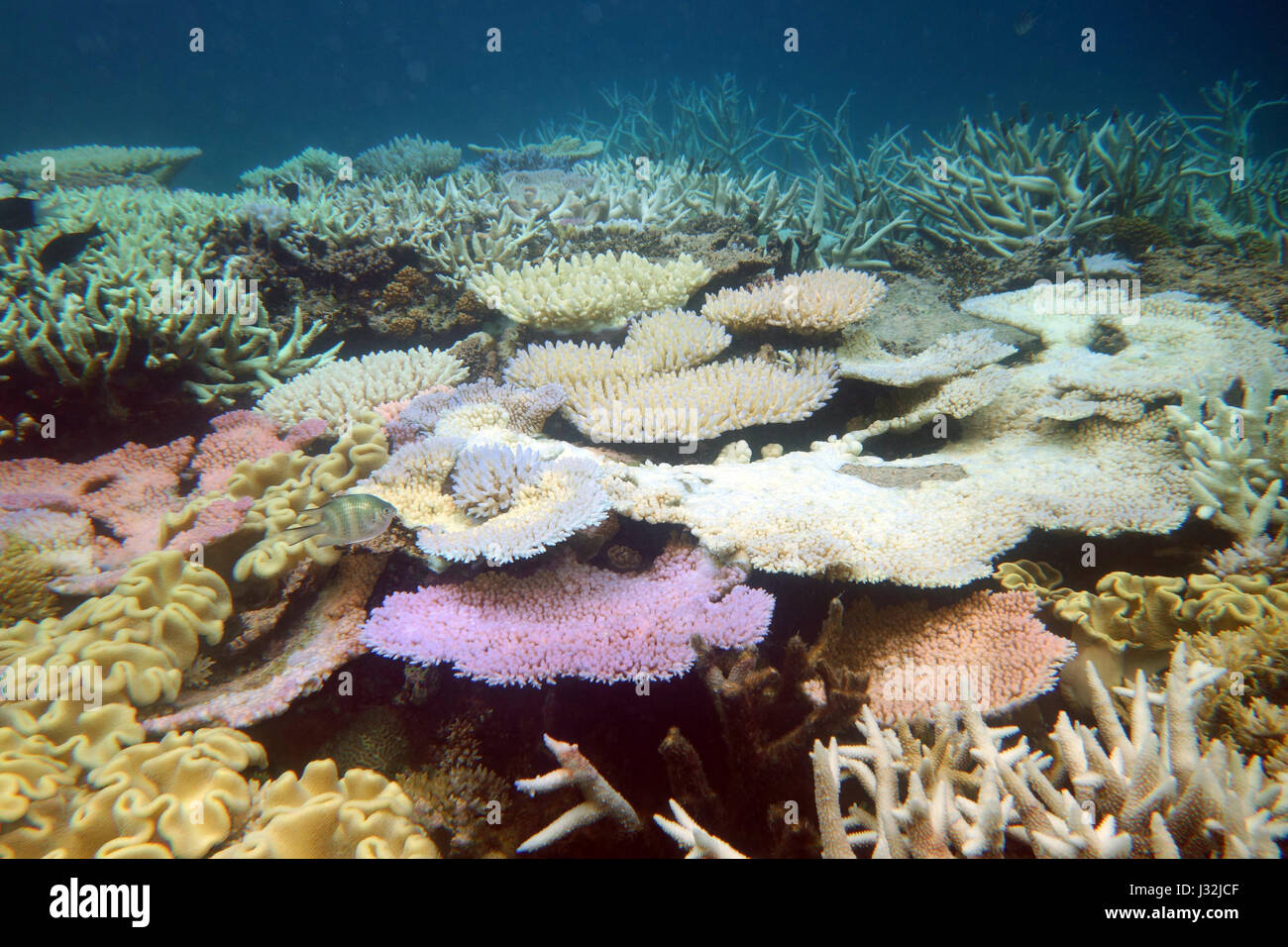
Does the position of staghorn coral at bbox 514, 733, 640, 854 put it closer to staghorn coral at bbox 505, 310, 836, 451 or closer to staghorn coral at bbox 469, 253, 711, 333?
staghorn coral at bbox 505, 310, 836, 451

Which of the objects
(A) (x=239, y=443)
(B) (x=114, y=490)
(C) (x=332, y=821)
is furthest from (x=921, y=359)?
(B) (x=114, y=490)

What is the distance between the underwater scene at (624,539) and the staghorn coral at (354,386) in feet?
0.13

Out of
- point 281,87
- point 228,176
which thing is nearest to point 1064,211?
point 228,176

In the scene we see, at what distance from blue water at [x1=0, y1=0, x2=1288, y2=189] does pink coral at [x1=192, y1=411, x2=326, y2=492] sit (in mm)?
44359

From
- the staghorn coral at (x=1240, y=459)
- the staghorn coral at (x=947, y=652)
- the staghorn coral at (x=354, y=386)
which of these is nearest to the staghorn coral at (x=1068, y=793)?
the staghorn coral at (x=947, y=652)

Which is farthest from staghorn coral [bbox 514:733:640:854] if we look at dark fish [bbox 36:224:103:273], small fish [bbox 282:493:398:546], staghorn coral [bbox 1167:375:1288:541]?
dark fish [bbox 36:224:103:273]

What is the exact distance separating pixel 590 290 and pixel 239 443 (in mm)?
2465

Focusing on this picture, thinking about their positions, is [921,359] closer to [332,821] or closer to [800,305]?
[800,305]

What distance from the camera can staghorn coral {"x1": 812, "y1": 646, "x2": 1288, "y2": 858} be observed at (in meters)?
1.41

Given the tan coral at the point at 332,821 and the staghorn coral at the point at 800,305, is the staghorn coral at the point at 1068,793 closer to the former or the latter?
the tan coral at the point at 332,821

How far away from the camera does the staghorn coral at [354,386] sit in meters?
3.78

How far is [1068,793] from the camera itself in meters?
1.62

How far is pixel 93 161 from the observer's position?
9.62 metres
